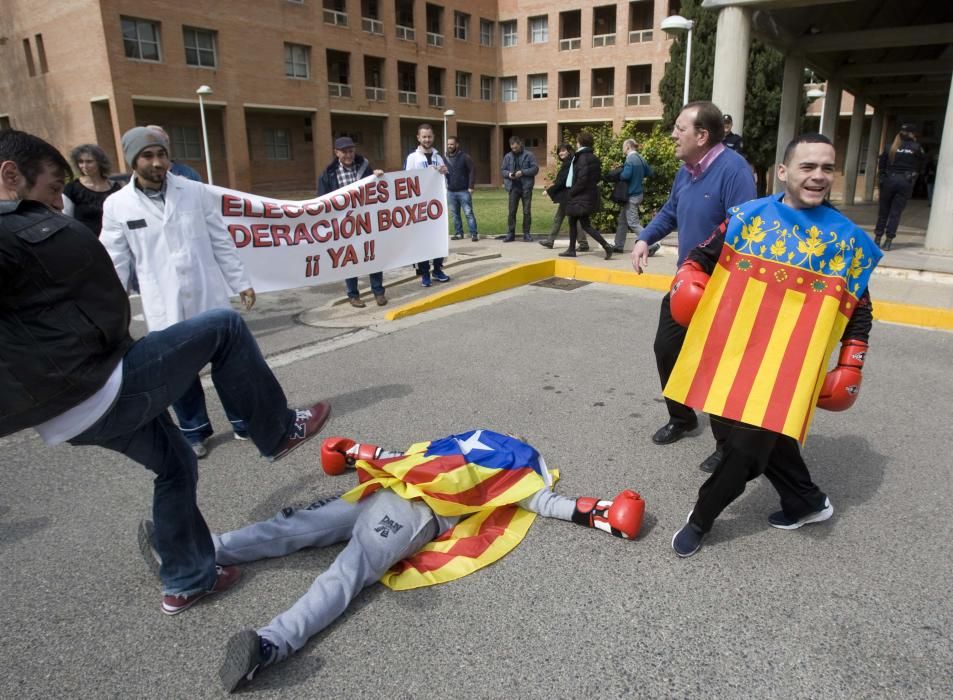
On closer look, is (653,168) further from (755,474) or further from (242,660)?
(242,660)

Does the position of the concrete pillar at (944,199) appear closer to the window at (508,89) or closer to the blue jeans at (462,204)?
the blue jeans at (462,204)

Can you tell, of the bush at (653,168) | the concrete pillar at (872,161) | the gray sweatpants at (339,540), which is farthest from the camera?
the concrete pillar at (872,161)

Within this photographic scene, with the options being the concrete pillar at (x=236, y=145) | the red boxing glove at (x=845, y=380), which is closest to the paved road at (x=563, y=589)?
the red boxing glove at (x=845, y=380)

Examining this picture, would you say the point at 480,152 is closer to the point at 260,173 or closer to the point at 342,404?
the point at 260,173

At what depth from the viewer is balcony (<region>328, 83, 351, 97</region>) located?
34.7m

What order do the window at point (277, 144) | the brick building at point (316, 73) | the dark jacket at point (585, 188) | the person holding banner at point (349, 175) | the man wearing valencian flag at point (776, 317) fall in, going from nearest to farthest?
the man wearing valencian flag at point (776, 317)
the person holding banner at point (349, 175)
the dark jacket at point (585, 188)
the brick building at point (316, 73)
the window at point (277, 144)

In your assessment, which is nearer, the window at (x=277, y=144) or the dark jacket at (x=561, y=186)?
the dark jacket at (x=561, y=186)

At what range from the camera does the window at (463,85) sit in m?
42.3

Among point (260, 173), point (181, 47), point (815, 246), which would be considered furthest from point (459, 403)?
point (260, 173)

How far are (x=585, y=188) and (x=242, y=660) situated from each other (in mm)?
9490

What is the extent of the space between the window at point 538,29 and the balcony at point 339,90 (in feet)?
47.4

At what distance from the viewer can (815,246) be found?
2605 mm

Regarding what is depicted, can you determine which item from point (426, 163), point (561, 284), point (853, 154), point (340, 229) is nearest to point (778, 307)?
point (340, 229)

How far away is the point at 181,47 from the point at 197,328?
3092cm
